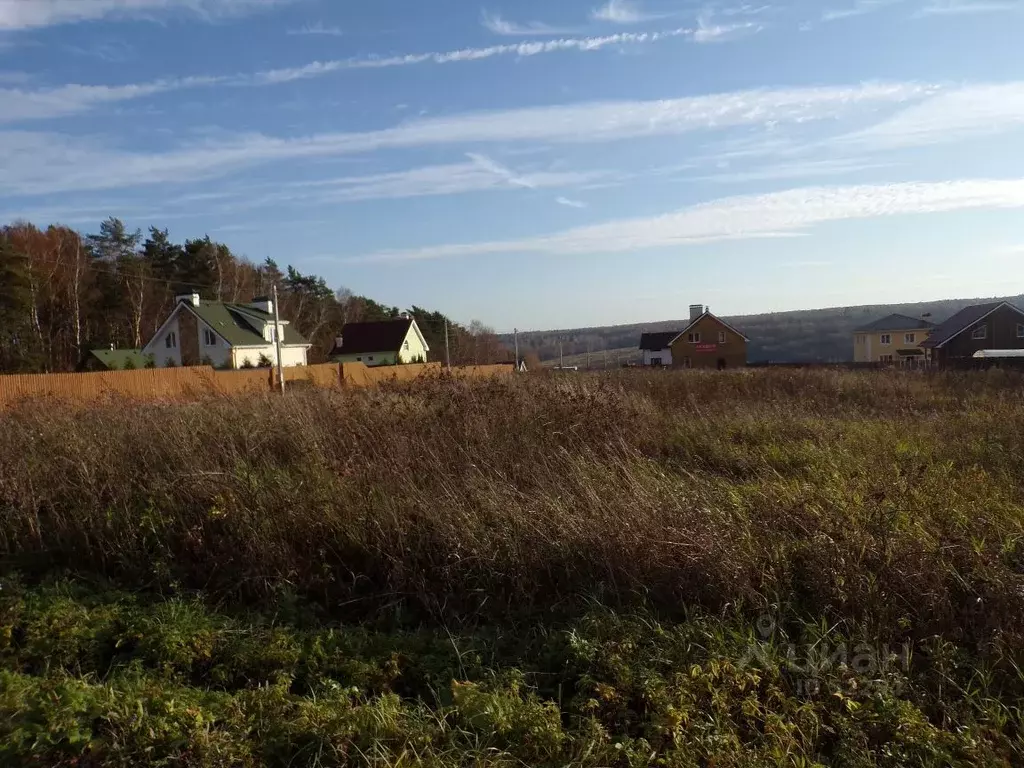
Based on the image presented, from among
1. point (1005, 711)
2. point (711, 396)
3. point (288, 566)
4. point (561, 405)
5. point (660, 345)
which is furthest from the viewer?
point (660, 345)

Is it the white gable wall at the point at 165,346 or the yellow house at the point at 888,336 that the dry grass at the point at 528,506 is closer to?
the white gable wall at the point at 165,346

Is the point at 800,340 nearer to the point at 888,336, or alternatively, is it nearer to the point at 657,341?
the point at 888,336

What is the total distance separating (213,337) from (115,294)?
12.8 metres

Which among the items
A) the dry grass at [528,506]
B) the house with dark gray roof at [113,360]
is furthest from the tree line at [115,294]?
the dry grass at [528,506]

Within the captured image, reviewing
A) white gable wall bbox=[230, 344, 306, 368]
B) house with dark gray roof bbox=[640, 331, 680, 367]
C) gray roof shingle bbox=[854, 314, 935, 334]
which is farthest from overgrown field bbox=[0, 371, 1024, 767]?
house with dark gray roof bbox=[640, 331, 680, 367]

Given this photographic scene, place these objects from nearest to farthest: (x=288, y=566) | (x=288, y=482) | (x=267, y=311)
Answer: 1. (x=288, y=566)
2. (x=288, y=482)
3. (x=267, y=311)

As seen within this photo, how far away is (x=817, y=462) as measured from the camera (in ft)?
20.5

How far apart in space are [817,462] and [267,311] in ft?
150

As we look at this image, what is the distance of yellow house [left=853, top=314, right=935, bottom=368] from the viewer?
57.7 meters

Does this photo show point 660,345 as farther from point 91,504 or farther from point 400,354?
point 91,504

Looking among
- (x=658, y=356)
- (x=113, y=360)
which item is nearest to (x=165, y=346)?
(x=113, y=360)

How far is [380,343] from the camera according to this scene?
178ft

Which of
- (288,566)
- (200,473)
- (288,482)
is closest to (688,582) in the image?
(288,566)

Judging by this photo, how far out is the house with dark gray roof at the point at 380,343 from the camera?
53500 millimetres
